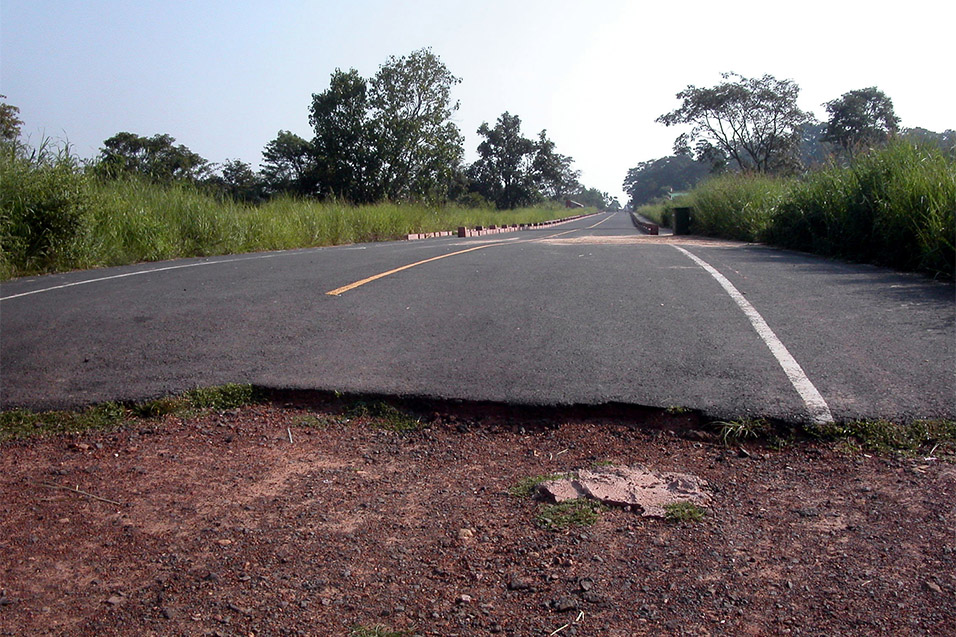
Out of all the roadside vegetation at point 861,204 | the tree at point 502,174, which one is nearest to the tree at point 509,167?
the tree at point 502,174

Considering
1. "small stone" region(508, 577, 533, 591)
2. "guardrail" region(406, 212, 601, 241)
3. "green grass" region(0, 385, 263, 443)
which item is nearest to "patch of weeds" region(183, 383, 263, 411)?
"green grass" region(0, 385, 263, 443)

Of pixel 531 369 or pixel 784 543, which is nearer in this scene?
pixel 784 543

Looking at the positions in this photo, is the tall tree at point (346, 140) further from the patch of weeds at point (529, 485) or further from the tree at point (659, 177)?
the tree at point (659, 177)

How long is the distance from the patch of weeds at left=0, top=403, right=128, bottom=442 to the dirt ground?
0.16 meters

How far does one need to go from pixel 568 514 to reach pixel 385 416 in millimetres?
1850

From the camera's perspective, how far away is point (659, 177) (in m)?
162

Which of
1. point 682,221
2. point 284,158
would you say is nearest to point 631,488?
point 682,221

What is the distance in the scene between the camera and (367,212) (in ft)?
89.9

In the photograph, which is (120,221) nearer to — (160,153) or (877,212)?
(877,212)

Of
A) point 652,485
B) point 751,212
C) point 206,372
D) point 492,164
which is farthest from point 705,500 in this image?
point 492,164

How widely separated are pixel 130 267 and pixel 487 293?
782cm

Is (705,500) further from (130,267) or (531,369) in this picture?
(130,267)

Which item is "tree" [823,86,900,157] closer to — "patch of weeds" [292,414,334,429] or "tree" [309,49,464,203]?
"tree" [309,49,464,203]

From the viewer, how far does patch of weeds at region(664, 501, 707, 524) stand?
3.74m
